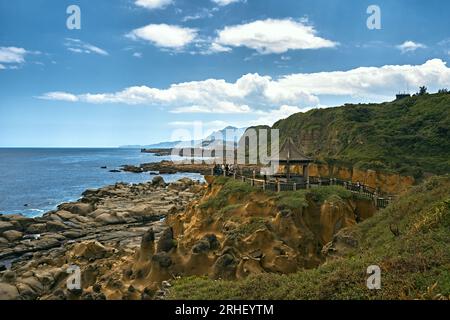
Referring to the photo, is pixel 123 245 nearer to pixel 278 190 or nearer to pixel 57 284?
pixel 57 284

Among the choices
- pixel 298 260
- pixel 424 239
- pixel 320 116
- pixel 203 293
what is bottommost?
pixel 298 260

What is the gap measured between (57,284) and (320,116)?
81.2 meters

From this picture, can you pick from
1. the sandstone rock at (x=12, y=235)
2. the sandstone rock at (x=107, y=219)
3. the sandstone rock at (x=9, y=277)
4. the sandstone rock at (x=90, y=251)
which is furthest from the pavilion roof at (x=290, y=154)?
the sandstone rock at (x=12, y=235)

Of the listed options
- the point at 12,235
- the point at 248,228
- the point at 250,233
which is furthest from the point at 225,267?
the point at 12,235

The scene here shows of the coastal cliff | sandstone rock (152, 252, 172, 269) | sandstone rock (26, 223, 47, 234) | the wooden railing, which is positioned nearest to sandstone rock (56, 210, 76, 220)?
sandstone rock (26, 223, 47, 234)

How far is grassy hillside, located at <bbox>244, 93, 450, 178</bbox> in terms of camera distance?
1777 inches

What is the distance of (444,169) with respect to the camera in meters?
43.1

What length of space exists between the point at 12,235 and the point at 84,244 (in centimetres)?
1120

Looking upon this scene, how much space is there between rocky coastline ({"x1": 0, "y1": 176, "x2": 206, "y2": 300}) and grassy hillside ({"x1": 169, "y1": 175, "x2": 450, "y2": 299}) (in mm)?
4639

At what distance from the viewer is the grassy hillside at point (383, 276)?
919 centimetres

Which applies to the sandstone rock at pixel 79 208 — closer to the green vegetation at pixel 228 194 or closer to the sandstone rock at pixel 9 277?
the sandstone rock at pixel 9 277

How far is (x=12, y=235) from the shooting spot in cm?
3631

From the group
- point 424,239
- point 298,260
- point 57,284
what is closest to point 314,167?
point 298,260

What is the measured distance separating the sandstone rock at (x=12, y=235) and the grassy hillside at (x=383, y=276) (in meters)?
28.4
